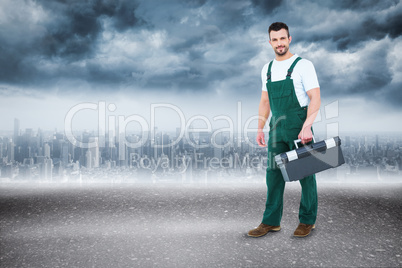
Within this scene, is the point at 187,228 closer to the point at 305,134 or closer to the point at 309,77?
the point at 305,134

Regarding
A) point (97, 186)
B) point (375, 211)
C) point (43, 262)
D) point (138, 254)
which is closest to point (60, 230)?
point (43, 262)

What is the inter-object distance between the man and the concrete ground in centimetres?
19

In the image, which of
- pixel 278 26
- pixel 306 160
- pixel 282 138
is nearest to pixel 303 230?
pixel 306 160

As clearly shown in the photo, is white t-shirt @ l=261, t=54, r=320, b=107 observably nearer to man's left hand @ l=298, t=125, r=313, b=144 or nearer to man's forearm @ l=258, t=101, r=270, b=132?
man's left hand @ l=298, t=125, r=313, b=144

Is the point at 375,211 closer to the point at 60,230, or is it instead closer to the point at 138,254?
the point at 138,254

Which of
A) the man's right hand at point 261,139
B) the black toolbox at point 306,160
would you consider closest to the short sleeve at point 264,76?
the man's right hand at point 261,139

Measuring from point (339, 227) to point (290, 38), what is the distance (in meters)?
1.70

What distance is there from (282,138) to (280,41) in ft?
2.49

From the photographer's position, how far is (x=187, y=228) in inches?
107

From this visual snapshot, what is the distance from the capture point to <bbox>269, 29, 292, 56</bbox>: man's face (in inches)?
94.7

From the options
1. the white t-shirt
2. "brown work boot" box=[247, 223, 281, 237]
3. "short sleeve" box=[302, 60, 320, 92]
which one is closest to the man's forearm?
the white t-shirt

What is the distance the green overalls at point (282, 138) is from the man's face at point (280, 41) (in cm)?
13

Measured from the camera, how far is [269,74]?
244 centimetres

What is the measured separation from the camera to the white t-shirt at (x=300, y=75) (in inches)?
91.0
